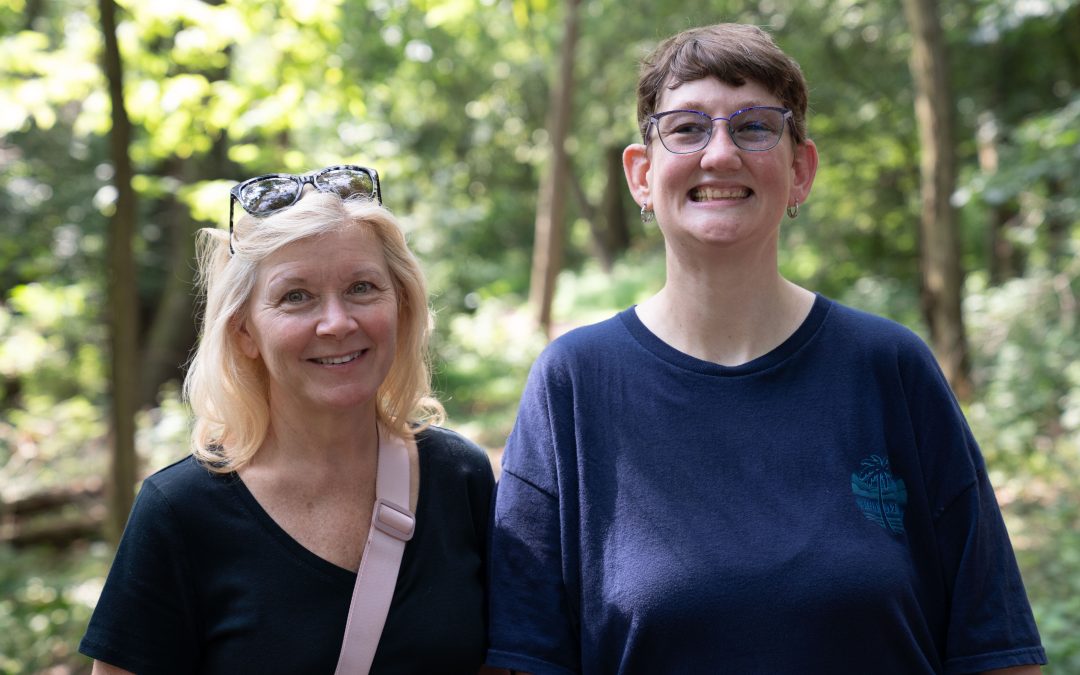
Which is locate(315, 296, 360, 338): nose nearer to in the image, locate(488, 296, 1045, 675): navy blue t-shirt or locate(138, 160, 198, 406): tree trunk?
locate(488, 296, 1045, 675): navy blue t-shirt

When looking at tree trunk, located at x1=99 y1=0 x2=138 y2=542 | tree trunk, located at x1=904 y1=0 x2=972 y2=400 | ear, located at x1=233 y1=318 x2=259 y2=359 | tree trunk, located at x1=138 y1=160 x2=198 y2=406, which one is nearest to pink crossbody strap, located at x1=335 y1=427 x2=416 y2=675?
ear, located at x1=233 y1=318 x2=259 y2=359

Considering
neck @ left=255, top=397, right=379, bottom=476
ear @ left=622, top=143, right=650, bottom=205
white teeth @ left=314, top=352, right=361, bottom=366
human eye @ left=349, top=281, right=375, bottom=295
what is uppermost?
ear @ left=622, top=143, right=650, bottom=205

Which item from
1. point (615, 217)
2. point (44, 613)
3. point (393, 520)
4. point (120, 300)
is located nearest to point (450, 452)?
point (393, 520)

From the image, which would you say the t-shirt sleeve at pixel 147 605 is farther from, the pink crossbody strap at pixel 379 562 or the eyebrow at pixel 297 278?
the eyebrow at pixel 297 278

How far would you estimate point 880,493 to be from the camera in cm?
187

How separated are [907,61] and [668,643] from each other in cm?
1203

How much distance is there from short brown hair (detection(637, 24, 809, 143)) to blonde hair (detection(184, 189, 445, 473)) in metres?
0.70

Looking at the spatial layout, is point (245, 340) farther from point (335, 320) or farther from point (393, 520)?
point (393, 520)

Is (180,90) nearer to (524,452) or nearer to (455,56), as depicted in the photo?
(524,452)

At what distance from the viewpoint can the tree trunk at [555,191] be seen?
46.2 feet

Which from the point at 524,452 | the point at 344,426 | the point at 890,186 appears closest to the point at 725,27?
the point at 524,452

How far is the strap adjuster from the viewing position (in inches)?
83.6

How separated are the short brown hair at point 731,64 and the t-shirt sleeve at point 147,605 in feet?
4.60

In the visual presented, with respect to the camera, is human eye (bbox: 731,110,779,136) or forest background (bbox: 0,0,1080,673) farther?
forest background (bbox: 0,0,1080,673)
